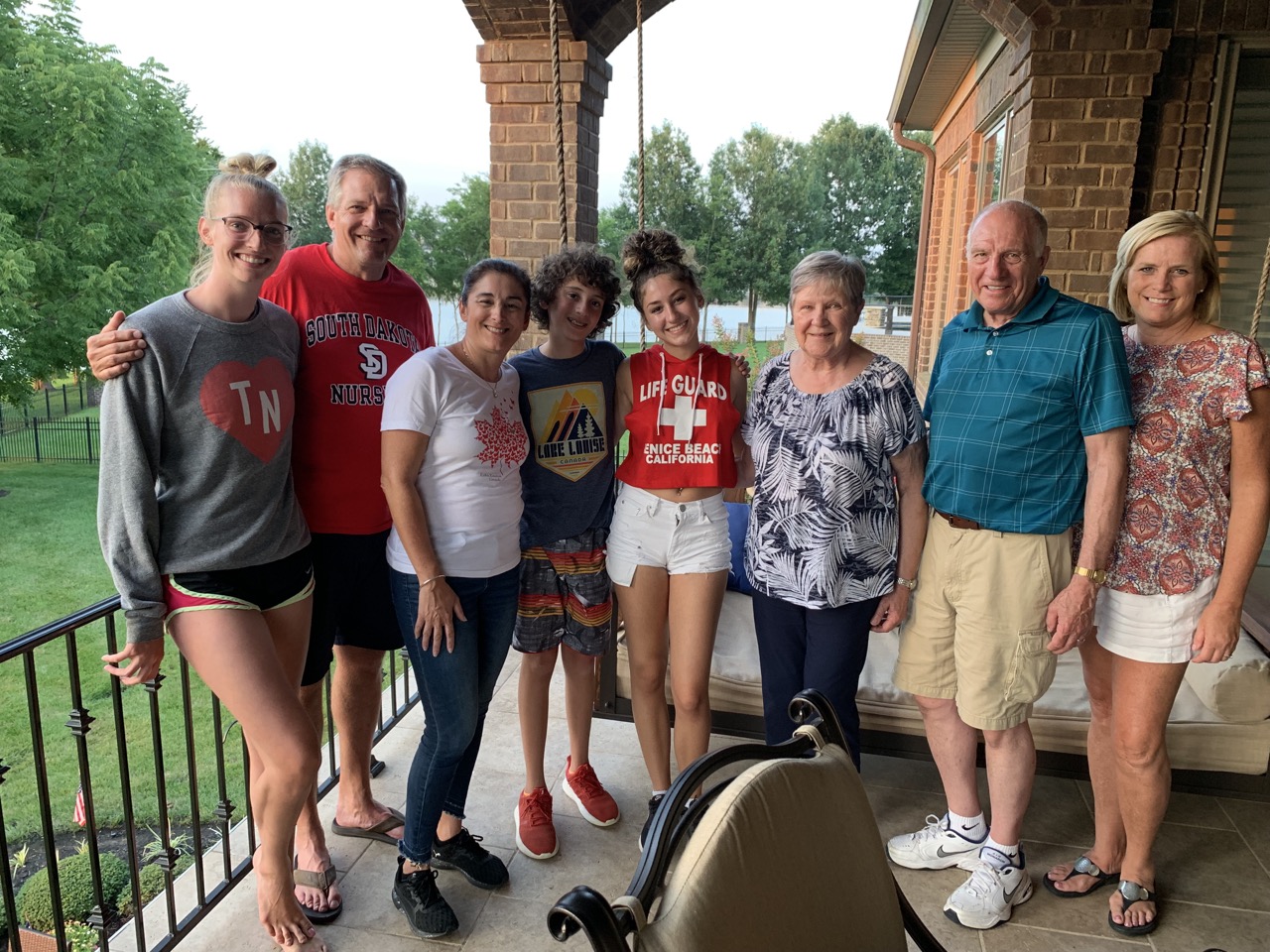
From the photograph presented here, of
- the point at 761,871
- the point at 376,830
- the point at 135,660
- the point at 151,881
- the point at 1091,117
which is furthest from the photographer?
the point at 151,881

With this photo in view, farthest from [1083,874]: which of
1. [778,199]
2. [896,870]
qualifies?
[778,199]

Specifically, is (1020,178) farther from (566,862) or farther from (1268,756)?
(566,862)

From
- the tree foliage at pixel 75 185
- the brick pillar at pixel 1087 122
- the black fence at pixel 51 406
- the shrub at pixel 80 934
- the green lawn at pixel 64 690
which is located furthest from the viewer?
the black fence at pixel 51 406

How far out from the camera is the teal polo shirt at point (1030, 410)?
1.75m

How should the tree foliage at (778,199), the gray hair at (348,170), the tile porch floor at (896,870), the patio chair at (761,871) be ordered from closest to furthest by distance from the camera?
the patio chair at (761,871), the gray hair at (348,170), the tile porch floor at (896,870), the tree foliage at (778,199)

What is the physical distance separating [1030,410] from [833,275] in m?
0.52

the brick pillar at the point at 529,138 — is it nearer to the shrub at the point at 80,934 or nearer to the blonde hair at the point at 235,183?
the blonde hair at the point at 235,183

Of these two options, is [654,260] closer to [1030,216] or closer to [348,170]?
[348,170]

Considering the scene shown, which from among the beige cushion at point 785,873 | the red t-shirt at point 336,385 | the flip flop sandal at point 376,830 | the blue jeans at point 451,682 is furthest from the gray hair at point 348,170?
the flip flop sandal at point 376,830

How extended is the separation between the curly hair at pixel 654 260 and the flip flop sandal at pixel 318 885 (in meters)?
1.65

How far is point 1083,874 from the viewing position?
2156 millimetres

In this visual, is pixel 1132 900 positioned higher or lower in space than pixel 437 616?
lower

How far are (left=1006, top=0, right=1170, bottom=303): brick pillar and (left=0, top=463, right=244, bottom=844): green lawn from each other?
3767mm

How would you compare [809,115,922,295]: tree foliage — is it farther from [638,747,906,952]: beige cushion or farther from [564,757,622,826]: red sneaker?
[638,747,906,952]: beige cushion
